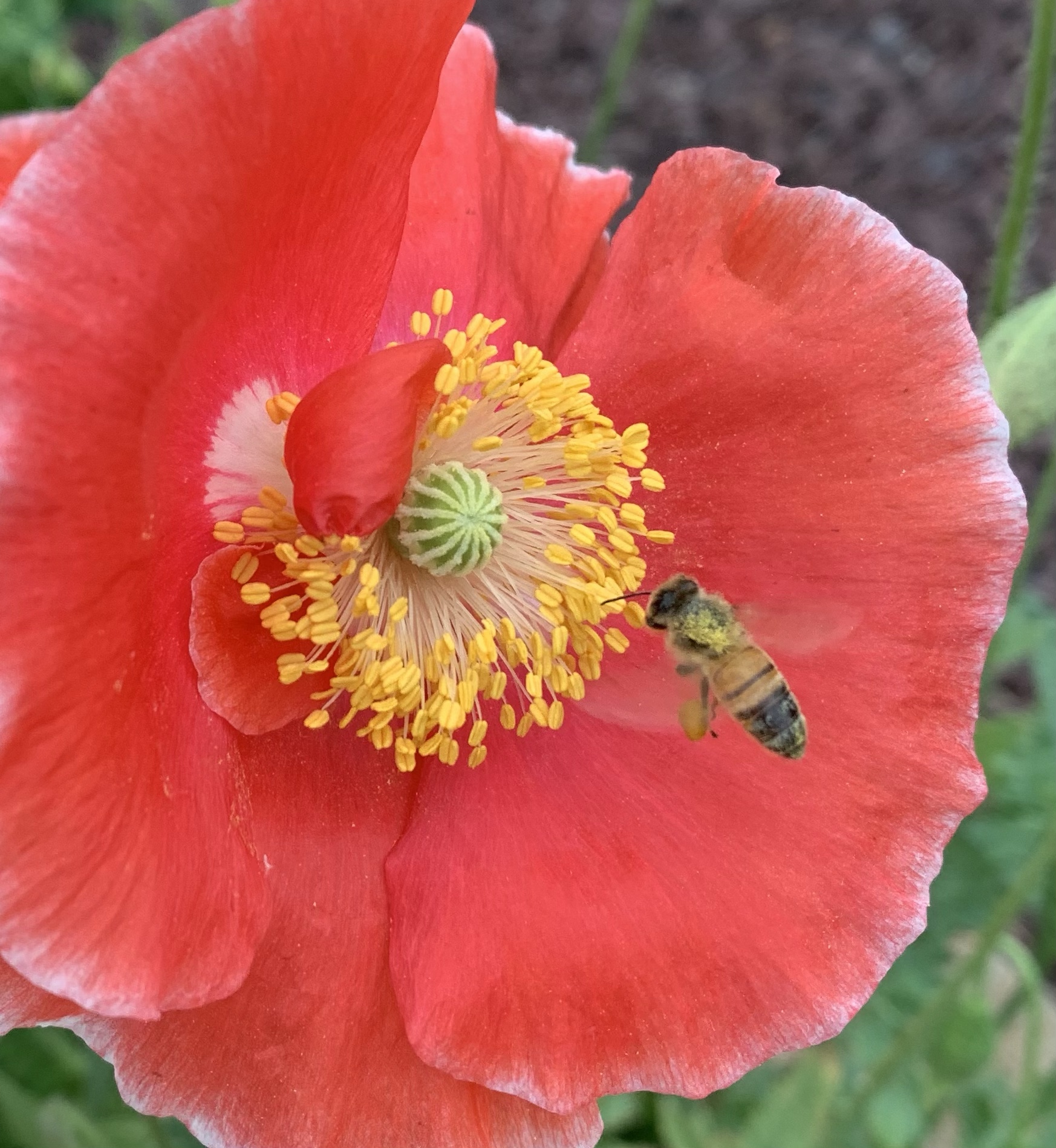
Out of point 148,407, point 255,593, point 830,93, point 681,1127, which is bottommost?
point 681,1127

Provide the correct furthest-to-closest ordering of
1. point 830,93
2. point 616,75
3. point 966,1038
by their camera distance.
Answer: point 830,93 → point 616,75 → point 966,1038

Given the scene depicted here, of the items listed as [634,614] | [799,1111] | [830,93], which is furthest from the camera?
[830,93]

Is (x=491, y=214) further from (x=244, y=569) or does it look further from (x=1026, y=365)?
(x=1026, y=365)

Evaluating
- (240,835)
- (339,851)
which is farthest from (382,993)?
(240,835)

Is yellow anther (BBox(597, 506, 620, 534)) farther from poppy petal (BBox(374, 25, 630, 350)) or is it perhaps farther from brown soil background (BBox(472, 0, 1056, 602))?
brown soil background (BBox(472, 0, 1056, 602))

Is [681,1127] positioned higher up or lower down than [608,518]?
lower down

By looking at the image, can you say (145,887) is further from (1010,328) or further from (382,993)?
(1010,328)

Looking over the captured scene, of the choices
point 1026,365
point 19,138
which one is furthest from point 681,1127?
point 19,138
